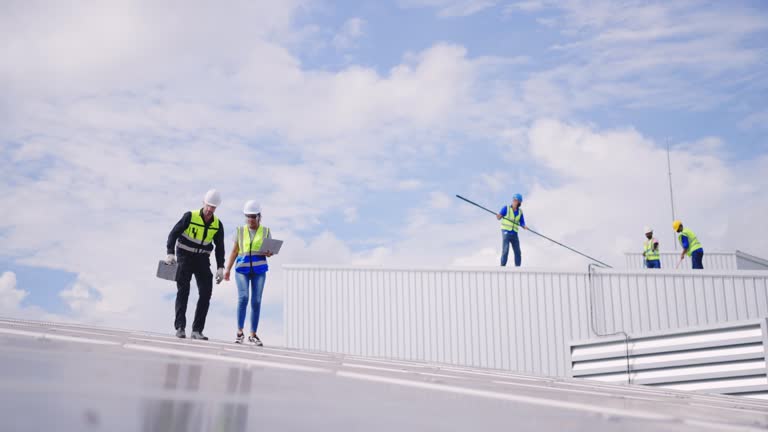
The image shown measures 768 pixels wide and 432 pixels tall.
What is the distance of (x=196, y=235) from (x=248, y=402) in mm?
6023

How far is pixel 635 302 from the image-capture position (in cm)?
1501

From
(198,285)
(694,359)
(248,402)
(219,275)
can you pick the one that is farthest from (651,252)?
(248,402)

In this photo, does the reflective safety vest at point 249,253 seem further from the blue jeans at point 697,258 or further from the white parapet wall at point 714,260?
the white parapet wall at point 714,260

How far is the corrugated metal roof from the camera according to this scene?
6.39 ft

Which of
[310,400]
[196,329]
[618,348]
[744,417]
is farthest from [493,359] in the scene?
[310,400]

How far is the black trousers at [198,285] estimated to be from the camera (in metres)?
8.18

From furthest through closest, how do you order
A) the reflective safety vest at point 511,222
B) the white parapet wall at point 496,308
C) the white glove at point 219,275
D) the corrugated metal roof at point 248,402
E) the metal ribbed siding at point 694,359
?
the reflective safety vest at point 511,222, the white parapet wall at point 496,308, the metal ribbed siding at point 694,359, the white glove at point 219,275, the corrugated metal roof at point 248,402

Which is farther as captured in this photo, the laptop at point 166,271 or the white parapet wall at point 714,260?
the white parapet wall at point 714,260

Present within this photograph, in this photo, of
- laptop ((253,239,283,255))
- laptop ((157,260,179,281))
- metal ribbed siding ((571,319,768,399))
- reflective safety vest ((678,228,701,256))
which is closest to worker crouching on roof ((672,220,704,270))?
reflective safety vest ((678,228,701,256))

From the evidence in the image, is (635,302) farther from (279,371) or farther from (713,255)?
(279,371)

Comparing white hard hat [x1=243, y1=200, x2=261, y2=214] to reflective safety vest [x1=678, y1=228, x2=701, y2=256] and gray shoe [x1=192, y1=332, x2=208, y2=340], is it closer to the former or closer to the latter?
gray shoe [x1=192, y1=332, x2=208, y2=340]

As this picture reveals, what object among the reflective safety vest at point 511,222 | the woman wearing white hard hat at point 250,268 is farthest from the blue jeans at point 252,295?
the reflective safety vest at point 511,222

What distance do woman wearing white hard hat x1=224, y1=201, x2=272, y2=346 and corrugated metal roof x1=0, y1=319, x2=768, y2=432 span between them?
460 cm

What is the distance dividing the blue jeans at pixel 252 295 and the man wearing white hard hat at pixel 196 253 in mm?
586
